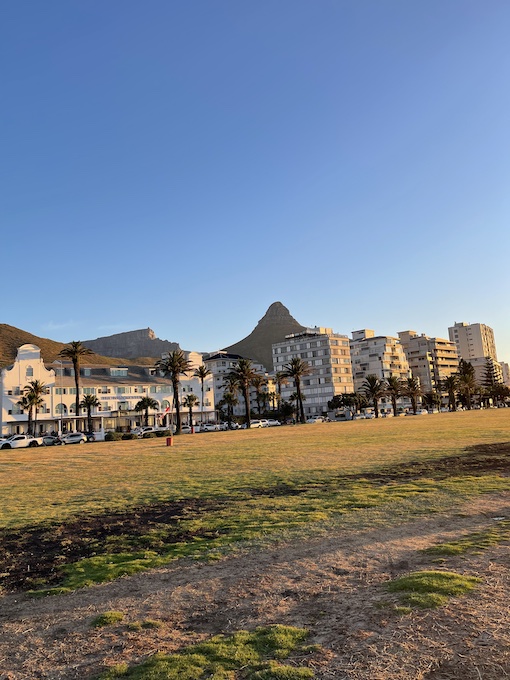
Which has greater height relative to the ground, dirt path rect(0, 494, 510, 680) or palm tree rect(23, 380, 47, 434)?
palm tree rect(23, 380, 47, 434)

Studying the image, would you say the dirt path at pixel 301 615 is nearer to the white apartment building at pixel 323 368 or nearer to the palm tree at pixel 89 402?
the palm tree at pixel 89 402

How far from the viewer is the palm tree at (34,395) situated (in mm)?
93250

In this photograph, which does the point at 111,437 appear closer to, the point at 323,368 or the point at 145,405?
the point at 145,405

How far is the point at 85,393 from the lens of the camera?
105938 mm

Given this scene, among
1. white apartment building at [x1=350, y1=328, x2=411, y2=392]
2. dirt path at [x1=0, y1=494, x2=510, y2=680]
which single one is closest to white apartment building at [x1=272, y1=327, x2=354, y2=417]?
white apartment building at [x1=350, y1=328, x2=411, y2=392]

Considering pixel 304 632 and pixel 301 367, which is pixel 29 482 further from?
pixel 301 367

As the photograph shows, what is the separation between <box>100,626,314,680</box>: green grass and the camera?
16.8 ft

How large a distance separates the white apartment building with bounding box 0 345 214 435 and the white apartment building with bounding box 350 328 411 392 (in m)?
82.7

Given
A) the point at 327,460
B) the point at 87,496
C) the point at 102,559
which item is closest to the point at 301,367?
the point at 327,460

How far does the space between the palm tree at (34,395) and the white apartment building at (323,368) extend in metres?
89.9

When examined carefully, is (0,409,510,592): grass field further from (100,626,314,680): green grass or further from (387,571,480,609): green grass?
(387,571,480,609): green grass

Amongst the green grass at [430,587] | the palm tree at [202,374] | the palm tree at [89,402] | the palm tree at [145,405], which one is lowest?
the green grass at [430,587]

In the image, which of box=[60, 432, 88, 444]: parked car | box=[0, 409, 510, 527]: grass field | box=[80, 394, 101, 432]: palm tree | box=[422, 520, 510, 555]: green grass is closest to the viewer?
box=[422, 520, 510, 555]: green grass

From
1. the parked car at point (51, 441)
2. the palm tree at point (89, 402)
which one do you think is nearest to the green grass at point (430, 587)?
the parked car at point (51, 441)
